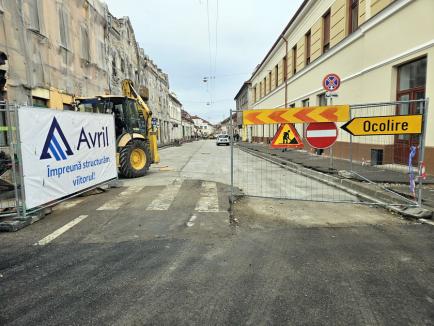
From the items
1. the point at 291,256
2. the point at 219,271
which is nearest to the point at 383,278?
the point at 291,256

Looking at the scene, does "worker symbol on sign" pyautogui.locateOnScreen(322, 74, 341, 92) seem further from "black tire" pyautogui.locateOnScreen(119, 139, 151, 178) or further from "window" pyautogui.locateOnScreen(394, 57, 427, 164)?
"black tire" pyautogui.locateOnScreen(119, 139, 151, 178)

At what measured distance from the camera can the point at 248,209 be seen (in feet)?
18.8

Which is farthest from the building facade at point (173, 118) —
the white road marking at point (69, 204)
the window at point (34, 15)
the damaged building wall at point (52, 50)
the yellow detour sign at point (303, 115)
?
the yellow detour sign at point (303, 115)

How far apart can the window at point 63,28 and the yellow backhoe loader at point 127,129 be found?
509cm

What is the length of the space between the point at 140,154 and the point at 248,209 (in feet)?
20.1

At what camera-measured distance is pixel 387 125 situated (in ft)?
17.4

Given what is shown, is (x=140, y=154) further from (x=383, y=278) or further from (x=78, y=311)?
(x=383, y=278)

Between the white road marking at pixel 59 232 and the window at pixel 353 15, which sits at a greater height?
the window at pixel 353 15

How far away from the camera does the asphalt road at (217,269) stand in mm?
2369

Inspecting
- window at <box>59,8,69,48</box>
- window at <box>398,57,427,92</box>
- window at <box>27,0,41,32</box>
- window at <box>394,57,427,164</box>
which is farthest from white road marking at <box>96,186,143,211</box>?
window at <box>59,8,69,48</box>

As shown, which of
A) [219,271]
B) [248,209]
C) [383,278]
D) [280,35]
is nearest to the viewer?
[383,278]

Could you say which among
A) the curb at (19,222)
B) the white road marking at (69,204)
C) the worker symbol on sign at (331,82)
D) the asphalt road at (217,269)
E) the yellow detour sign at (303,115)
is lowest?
the asphalt road at (217,269)

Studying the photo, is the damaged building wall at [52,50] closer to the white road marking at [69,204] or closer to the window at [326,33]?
the white road marking at [69,204]

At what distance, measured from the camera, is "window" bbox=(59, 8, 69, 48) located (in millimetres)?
12820
